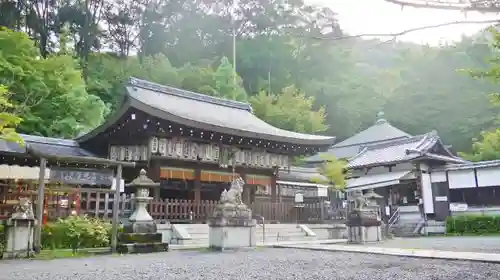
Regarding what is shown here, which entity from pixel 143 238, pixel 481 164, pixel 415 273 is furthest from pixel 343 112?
pixel 415 273

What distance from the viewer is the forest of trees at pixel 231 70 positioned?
2820 centimetres

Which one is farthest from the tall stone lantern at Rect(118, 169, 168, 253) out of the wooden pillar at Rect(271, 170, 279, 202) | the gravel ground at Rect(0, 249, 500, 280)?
the wooden pillar at Rect(271, 170, 279, 202)

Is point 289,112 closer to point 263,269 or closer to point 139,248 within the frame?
point 139,248

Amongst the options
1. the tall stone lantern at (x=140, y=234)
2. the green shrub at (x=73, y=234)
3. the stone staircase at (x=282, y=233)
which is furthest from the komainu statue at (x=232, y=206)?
the stone staircase at (x=282, y=233)

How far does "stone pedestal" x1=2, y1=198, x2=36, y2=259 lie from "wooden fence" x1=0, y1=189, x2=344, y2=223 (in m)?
1.79

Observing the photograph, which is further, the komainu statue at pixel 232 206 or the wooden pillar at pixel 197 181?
the wooden pillar at pixel 197 181

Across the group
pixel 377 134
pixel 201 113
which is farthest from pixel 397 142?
pixel 201 113

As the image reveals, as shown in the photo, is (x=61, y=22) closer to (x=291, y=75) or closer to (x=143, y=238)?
(x=291, y=75)

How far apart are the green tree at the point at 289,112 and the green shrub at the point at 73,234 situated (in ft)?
77.5

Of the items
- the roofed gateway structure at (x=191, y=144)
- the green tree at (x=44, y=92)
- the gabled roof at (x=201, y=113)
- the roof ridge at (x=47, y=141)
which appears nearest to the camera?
the gabled roof at (x=201, y=113)

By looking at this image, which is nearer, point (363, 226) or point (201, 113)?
point (363, 226)

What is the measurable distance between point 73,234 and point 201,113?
9.95 m

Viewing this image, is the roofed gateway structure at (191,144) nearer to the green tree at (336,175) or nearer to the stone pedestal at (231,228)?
the green tree at (336,175)

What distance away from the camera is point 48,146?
1741 centimetres
